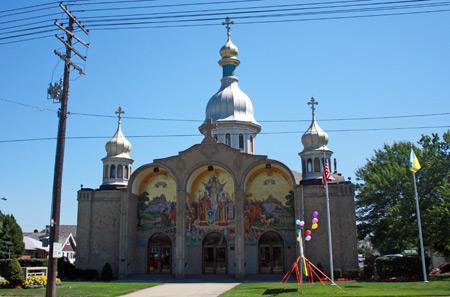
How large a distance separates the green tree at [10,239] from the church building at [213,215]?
16.6 m

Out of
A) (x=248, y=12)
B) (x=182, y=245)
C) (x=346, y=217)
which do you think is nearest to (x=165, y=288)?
(x=182, y=245)

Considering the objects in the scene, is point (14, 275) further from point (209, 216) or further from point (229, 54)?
point (229, 54)

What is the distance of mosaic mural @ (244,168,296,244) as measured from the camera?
1304 inches

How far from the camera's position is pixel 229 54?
43.8 metres

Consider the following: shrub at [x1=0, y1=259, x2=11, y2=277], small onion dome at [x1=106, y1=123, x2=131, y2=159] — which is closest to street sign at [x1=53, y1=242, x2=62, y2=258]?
shrub at [x1=0, y1=259, x2=11, y2=277]

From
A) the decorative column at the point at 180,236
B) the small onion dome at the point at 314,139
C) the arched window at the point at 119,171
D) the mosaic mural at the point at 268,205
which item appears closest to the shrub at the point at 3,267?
the decorative column at the point at 180,236

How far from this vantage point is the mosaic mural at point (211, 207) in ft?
112

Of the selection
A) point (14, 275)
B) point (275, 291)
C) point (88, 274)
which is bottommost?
point (275, 291)

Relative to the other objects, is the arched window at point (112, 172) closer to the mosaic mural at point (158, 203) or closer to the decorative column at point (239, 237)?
the mosaic mural at point (158, 203)

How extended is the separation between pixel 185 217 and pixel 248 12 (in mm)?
20255

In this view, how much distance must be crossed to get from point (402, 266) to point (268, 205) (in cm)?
992

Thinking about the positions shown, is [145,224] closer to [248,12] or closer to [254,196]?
[254,196]

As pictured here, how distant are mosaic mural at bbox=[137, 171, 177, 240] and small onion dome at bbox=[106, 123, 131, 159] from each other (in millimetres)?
3423

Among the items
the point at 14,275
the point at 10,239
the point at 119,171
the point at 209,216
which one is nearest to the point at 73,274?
the point at 119,171
